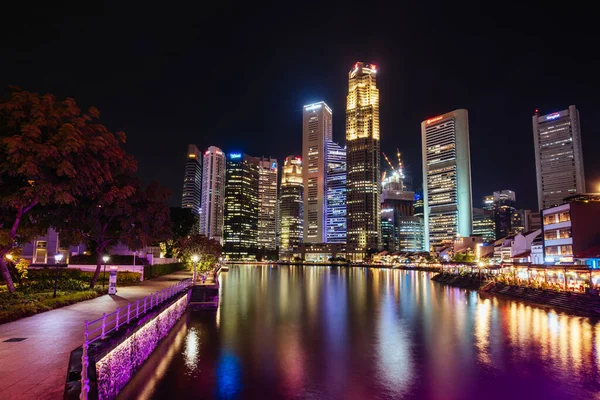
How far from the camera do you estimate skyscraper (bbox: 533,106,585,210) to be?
187875 mm

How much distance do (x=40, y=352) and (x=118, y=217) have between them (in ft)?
68.7

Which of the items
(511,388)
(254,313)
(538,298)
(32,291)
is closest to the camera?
(511,388)

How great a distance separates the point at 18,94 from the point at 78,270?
73.3 feet

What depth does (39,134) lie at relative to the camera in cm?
1750

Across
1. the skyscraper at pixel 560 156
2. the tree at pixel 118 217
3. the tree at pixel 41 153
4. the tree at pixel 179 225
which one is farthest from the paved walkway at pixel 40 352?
the skyscraper at pixel 560 156

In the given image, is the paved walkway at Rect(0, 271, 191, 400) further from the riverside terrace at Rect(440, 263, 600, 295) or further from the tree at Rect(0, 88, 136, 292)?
the riverside terrace at Rect(440, 263, 600, 295)

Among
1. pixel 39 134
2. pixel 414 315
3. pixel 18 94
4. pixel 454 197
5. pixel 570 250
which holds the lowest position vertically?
pixel 414 315

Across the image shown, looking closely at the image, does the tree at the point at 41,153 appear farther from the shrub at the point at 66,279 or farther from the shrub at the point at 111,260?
the shrub at the point at 111,260

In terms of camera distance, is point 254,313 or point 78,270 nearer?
point 254,313

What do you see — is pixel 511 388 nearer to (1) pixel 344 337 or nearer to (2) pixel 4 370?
(1) pixel 344 337

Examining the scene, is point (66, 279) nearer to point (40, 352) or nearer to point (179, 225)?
point (40, 352)

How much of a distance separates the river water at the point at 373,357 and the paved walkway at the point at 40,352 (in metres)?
2.58

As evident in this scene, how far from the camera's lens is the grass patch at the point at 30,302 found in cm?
1706

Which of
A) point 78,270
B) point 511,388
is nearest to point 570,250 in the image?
point 511,388
